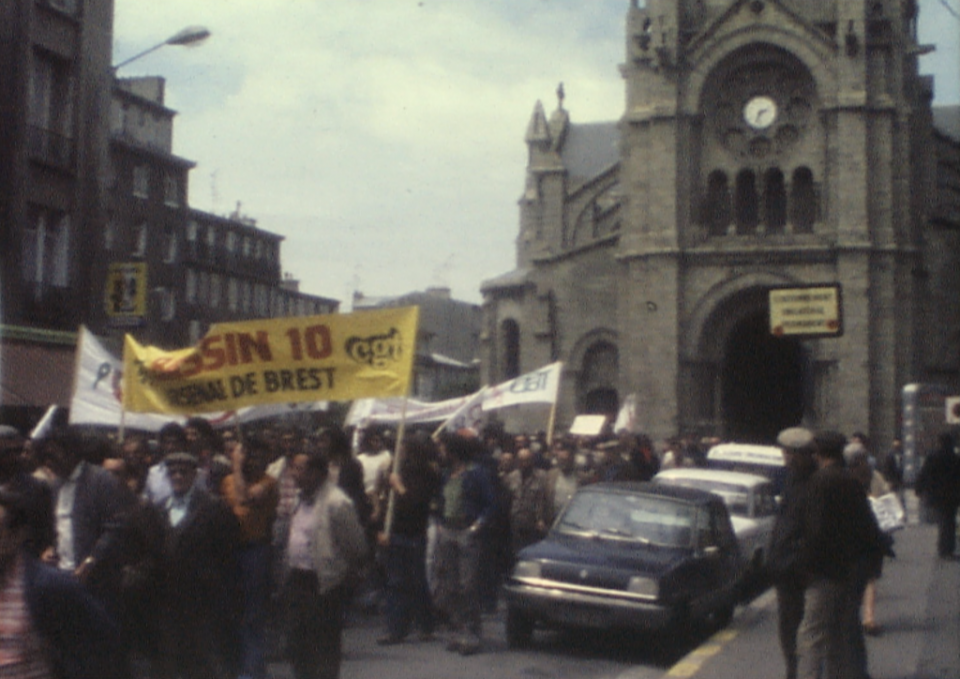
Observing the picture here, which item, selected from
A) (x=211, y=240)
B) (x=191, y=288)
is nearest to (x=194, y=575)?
(x=191, y=288)

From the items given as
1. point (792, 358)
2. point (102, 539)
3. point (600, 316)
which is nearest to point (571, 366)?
point (600, 316)

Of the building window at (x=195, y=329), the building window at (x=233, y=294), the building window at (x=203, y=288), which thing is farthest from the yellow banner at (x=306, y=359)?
the building window at (x=233, y=294)

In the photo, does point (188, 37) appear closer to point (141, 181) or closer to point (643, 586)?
point (643, 586)

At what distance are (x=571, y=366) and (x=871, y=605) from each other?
3300 centimetres

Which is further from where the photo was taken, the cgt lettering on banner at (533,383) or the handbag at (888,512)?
the cgt lettering on banner at (533,383)

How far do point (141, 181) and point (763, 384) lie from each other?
26.0 metres

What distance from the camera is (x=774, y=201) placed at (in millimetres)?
40219

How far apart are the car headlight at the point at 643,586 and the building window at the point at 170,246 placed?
4812cm

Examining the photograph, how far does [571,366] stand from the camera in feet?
146

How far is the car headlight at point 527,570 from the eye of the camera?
1124 cm

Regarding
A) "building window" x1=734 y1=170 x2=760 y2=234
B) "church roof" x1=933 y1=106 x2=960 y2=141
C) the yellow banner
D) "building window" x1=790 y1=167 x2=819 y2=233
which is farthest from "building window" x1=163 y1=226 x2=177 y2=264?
the yellow banner

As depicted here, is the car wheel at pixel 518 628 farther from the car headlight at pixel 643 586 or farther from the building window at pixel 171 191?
the building window at pixel 171 191

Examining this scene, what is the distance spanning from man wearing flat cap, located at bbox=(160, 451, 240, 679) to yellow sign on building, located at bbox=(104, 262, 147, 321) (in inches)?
588

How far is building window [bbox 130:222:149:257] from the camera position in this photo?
179ft
